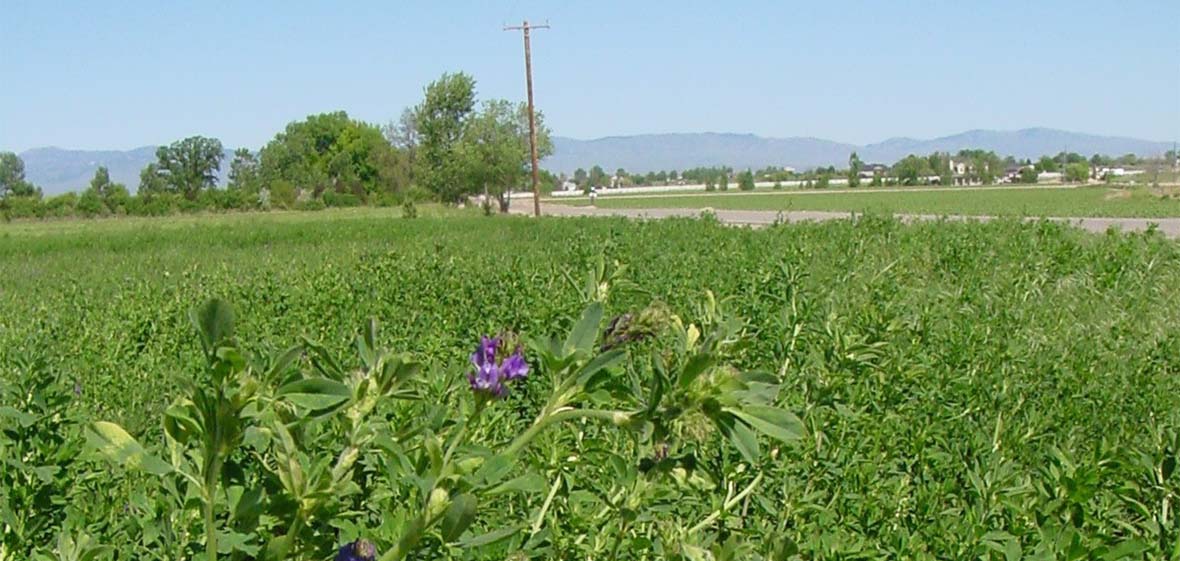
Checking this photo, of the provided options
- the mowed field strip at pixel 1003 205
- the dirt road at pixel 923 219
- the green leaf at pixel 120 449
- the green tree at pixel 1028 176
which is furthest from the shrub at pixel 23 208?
the green tree at pixel 1028 176

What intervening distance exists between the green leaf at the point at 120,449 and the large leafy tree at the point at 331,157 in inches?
2901

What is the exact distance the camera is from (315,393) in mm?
658

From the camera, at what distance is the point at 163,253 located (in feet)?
58.9

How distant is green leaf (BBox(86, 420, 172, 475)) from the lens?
64cm

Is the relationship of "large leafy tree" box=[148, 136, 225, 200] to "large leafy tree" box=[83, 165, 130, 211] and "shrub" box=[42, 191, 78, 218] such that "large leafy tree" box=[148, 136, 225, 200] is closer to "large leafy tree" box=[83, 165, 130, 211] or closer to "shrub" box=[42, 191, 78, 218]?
"large leafy tree" box=[83, 165, 130, 211]

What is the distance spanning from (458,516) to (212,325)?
0.20 metres

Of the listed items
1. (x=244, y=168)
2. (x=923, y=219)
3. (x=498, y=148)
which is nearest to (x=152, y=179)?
(x=244, y=168)

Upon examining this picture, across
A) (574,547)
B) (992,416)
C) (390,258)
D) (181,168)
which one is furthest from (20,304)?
(181,168)

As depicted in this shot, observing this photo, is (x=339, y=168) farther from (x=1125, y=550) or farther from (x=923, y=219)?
(x=1125, y=550)

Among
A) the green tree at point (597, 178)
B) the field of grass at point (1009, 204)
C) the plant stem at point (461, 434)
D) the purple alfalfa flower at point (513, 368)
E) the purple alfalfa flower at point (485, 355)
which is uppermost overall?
the green tree at point (597, 178)

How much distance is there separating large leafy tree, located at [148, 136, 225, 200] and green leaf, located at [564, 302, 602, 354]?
82.3 metres

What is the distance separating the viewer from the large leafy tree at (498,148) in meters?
43.7

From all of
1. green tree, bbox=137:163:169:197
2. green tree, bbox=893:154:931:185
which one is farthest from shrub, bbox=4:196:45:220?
green tree, bbox=893:154:931:185

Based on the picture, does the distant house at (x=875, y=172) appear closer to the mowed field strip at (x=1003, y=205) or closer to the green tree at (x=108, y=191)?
the mowed field strip at (x=1003, y=205)
